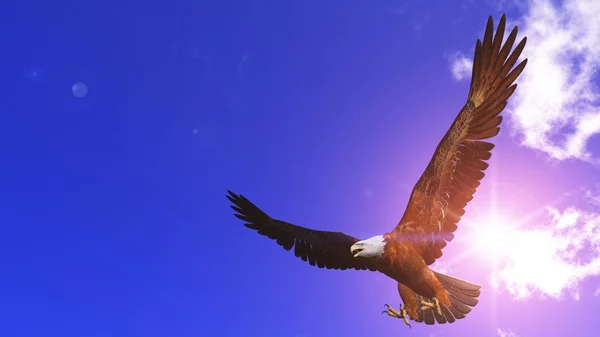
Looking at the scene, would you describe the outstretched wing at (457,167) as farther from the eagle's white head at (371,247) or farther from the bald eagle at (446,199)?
the eagle's white head at (371,247)

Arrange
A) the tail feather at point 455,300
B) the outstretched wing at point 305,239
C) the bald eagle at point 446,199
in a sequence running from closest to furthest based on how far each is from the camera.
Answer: the bald eagle at point 446,199, the tail feather at point 455,300, the outstretched wing at point 305,239

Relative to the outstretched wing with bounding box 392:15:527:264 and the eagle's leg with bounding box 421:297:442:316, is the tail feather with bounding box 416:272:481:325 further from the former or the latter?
the outstretched wing with bounding box 392:15:527:264

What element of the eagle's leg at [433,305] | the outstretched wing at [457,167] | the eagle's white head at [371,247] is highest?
the outstretched wing at [457,167]

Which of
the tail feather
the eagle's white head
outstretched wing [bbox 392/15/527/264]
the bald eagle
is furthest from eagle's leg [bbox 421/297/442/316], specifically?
the eagle's white head

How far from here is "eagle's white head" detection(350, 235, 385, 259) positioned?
651 centimetres

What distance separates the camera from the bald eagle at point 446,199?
6473 millimetres

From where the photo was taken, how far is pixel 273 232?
8992 millimetres

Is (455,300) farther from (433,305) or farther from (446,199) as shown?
(446,199)

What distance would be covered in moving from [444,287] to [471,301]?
0.41 m

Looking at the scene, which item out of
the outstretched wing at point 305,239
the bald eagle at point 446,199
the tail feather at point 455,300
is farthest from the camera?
the outstretched wing at point 305,239

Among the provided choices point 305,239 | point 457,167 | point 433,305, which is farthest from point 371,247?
point 305,239

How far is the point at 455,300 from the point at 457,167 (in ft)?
6.46

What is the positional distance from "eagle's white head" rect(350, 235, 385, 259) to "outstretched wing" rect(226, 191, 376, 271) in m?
0.91

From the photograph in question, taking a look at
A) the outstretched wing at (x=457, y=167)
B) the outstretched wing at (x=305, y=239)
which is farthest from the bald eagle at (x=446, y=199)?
the outstretched wing at (x=305, y=239)
